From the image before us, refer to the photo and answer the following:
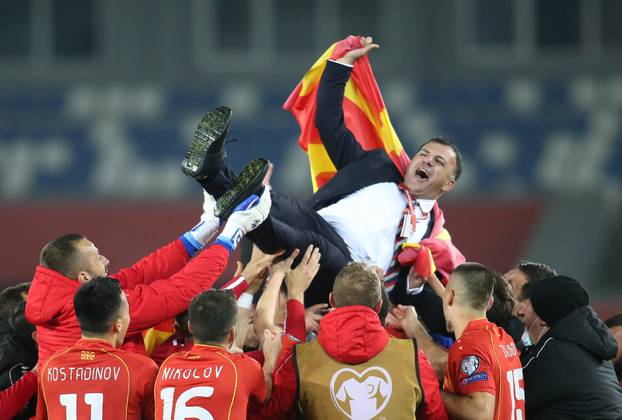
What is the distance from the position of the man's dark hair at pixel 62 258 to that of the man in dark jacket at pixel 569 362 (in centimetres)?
196

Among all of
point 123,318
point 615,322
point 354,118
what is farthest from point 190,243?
point 615,322

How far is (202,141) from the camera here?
17.0 feet

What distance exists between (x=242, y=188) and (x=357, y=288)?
2.85ft

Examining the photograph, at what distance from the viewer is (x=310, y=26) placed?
623 inches

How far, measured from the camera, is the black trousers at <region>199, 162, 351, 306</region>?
209 inches

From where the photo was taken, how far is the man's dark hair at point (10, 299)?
5.40 metres

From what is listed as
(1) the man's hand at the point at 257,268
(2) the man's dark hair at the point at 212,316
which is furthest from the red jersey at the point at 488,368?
(1) the man's hand at the point at 257,268

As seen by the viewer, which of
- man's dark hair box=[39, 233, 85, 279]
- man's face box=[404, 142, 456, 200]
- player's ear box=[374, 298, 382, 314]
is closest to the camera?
player's ear box=[374, 298, 382, 314]

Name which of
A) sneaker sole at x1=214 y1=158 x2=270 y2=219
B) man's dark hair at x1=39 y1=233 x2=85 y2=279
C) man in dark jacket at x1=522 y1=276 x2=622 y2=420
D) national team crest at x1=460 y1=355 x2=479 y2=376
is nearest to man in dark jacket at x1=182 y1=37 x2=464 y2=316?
sneaker sole at x1=214 y1=158 x2=270 y2=219

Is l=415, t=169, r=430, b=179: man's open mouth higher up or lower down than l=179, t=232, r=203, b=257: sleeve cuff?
higher up

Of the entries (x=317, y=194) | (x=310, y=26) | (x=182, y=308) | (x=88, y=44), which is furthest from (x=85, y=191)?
(x=182, y=308)

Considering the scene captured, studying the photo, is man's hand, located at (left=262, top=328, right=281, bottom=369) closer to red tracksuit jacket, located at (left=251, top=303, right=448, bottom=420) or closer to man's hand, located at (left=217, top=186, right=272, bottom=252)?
red tracksuit jacket, located at (left=251, top=303, right=448, bottom=420)

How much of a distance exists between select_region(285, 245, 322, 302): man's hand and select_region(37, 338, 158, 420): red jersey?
2.75ft

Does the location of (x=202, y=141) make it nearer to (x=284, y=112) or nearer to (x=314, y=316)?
(x=314, y=316)
